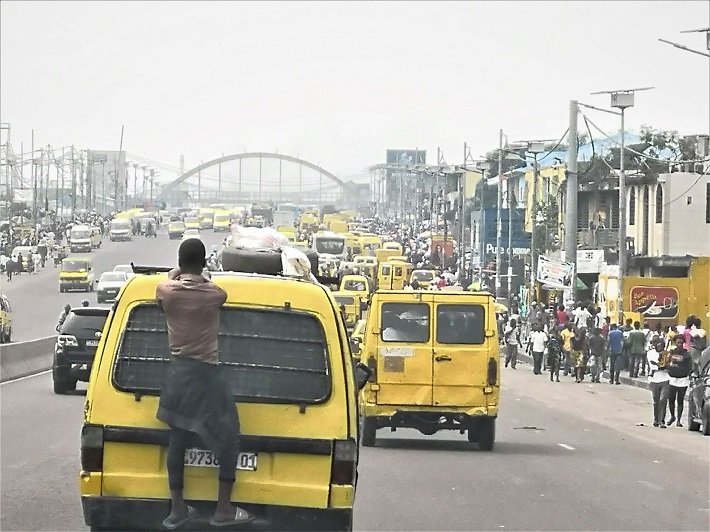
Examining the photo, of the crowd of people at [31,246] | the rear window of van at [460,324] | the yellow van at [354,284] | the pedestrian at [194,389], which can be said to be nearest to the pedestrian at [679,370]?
the rear window of van at [460,324]

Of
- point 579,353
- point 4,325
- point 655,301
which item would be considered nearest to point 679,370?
point 579,353

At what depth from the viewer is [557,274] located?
51906mm

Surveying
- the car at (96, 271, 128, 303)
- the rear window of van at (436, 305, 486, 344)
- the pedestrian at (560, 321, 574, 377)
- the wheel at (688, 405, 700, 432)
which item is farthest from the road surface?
the car at (96, 271, 128, 303)

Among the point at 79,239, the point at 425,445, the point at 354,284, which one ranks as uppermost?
the point at 79,239

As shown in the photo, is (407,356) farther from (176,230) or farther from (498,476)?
(176,230)

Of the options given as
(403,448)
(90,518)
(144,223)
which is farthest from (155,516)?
(144,223)

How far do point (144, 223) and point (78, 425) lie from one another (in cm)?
12223

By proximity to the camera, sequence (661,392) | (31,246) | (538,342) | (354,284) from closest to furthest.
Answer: (661,392), (538,342), (354,284), (31,246)

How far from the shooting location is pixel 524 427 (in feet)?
86.3

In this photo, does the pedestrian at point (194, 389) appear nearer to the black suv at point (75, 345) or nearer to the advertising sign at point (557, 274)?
the black suv at point (75, 345)

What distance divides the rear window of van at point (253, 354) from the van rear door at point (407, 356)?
12.0 metres

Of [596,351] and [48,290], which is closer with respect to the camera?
[596,351]

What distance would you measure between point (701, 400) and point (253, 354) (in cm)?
1771

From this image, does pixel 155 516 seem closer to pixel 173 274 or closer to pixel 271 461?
pixel 271 461
